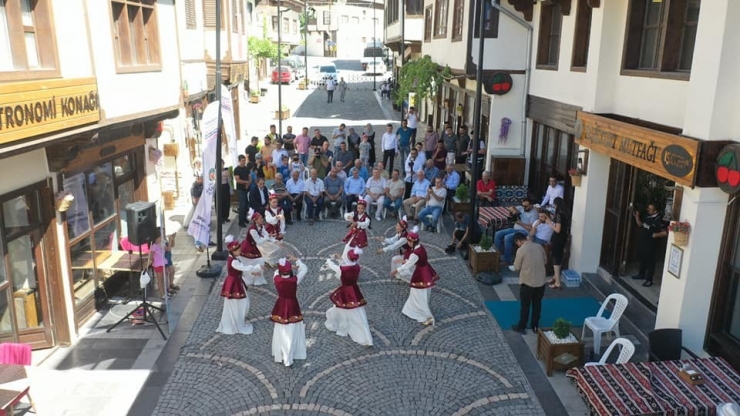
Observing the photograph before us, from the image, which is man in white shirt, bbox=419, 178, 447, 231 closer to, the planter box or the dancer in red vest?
the planter box

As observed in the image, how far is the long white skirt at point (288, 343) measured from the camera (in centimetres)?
873

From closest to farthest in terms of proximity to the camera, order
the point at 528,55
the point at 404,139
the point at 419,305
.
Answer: the point at 419,305 < the point at 528,55 < the point at 404,139

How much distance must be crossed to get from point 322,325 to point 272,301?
150 cm

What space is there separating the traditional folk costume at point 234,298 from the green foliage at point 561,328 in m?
4.85

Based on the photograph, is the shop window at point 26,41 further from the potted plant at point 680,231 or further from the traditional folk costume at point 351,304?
the potted plant at point 680,231

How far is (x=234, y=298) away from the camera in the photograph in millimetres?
9633

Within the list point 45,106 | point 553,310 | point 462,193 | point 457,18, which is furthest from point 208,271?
point 457,18

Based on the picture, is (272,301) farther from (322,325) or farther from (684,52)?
(684,52)

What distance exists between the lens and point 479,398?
316 inches

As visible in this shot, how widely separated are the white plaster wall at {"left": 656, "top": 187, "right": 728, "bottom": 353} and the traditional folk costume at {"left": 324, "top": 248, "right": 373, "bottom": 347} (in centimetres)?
453

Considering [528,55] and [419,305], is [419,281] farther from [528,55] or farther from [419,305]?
[528,55]

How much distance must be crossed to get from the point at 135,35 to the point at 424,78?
1194 centimetres

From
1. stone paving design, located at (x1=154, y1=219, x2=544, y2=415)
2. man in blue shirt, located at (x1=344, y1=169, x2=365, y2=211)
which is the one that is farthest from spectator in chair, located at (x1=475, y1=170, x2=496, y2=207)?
stone paving design, located at (x1=154, y1=219, x2=544, y2=415)

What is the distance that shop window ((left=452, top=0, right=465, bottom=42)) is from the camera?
59.1 feet
